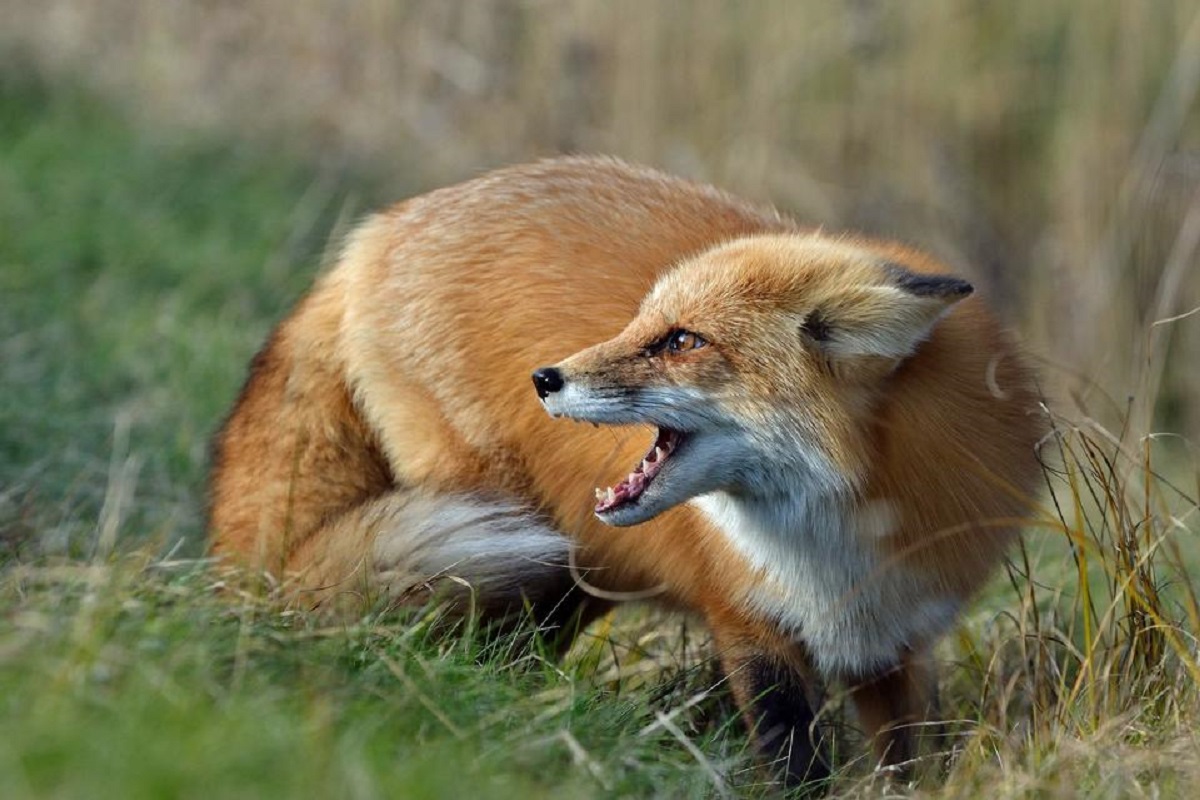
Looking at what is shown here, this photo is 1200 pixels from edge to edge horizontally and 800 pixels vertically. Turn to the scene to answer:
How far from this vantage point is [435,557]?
4.17m

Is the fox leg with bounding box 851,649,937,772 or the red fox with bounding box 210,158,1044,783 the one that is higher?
the red fox with bounding box 210,158,1044,783

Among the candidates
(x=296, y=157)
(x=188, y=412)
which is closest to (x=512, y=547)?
(x=188, y=412)

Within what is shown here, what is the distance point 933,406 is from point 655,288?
0.87 m

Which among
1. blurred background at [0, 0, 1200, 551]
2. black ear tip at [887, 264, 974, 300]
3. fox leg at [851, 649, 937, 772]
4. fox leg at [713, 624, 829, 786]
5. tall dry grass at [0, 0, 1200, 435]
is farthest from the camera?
tall dry grass at [0, 0, 1200, 435]

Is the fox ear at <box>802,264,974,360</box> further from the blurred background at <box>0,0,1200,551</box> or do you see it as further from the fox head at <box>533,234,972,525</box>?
the blurred background at <box>0,0,1200,551</box>

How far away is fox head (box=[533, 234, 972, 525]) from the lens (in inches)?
149

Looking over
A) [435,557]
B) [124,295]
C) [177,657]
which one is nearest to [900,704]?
[435,557]

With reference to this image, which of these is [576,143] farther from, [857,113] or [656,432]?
[656,432]

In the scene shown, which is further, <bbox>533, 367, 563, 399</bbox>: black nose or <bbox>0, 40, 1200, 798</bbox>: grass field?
<bbox>533, 367, 563, 399</bbox>: black nose

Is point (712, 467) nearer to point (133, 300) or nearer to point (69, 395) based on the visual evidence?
point (69, 395)

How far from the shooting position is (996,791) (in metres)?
3.33

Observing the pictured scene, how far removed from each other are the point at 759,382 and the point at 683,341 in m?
0.24

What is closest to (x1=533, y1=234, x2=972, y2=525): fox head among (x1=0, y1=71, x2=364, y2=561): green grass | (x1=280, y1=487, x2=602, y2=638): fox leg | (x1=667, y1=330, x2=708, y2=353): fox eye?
(x1=667, y1=330, x2=708, y2=353): fox eye

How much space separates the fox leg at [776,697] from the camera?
4.06m
